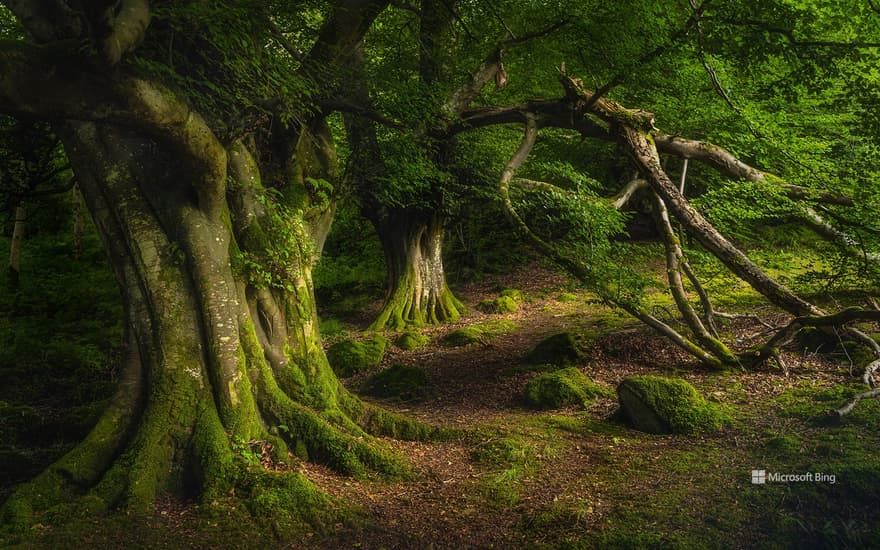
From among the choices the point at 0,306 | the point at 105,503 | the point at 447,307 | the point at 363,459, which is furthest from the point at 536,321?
the point at 0,306

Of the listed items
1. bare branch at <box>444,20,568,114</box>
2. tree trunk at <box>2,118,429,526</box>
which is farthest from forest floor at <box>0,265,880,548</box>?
bare branch at <box>444,20,568,114</box>

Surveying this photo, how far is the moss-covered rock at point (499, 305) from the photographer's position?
14352 millimetres

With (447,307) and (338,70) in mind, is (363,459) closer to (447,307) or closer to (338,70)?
(338,70)

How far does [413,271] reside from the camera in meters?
13.7

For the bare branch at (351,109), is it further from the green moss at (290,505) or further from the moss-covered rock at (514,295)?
the moss-covered rock at (514,295)

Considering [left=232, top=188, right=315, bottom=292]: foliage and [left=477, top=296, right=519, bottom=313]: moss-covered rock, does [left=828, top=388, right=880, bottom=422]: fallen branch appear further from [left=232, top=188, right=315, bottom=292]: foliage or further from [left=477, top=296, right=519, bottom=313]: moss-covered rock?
[left=477, top=296, right=519, bottom=313]: moss-covered rock

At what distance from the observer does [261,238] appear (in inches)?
223

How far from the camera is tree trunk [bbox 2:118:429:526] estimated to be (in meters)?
4.51

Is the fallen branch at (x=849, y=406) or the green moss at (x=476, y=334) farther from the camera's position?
the green moss at (x=476, y=334)

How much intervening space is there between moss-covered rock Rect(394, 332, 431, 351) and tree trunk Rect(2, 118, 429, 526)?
5.81 metres

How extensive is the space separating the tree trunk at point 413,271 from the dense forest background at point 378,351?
2582mm

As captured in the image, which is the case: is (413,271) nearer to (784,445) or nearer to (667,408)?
(667,408)

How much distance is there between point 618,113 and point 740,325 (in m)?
5.11

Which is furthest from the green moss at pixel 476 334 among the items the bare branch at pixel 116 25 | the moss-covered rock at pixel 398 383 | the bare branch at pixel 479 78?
the bare branch at pixel 116 25
